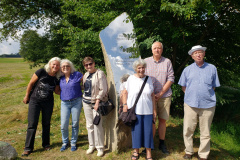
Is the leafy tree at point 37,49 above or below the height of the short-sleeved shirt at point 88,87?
above

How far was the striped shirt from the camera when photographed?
Answer: 10.8ft

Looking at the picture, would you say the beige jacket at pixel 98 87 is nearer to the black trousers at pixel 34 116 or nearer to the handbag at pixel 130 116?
the handbag at pixel 130 116

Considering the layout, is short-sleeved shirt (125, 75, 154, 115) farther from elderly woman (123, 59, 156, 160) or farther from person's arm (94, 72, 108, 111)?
person's arm (94, 72, 108, 111)

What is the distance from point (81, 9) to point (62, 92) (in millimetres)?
Result: 4375

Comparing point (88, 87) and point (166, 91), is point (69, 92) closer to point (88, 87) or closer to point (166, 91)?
point (88, 87)

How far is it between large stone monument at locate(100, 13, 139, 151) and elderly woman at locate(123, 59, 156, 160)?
1.82 ft

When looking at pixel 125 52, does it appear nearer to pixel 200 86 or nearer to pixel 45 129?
pixel 200 86

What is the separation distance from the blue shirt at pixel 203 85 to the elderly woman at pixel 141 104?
2.34ft

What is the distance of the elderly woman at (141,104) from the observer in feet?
9.86

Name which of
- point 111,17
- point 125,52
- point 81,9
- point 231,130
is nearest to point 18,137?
point 125,52

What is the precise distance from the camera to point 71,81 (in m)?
3.46

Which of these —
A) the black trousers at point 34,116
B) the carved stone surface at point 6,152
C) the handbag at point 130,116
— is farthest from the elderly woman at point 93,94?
the carved stone surface at point 6,152

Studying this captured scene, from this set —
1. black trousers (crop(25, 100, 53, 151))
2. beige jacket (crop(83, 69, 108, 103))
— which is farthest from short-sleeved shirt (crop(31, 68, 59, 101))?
beige jacket (crop(83, 69, 108, 103))

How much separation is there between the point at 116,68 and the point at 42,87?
154cm
